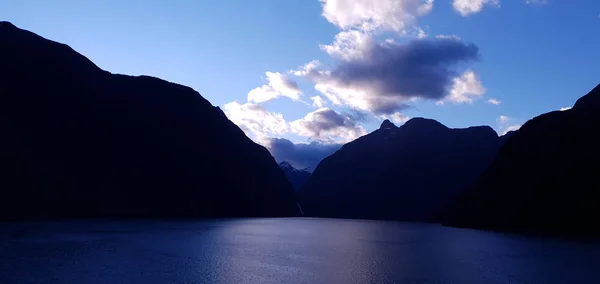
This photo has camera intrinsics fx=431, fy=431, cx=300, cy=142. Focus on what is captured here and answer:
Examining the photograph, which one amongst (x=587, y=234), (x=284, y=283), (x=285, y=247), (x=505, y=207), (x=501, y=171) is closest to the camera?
(x=284, y=283)

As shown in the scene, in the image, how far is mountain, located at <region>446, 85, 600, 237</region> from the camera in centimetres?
11488

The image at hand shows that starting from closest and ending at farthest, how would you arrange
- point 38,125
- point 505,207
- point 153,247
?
point 153,247, point 505,207, point 38,125

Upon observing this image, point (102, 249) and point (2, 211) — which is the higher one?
point (2, 211)

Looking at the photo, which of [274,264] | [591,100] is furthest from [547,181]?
[274,264]

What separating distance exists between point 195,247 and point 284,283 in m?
31.3

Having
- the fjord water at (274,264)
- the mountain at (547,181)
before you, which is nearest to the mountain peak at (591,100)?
the mountain at (547,181)

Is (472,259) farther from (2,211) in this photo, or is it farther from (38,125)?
(38,125)

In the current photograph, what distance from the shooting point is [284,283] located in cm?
3653

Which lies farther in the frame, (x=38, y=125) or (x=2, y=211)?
(x=38, y=125)

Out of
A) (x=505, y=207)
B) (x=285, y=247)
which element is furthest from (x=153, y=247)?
(x=505, y=207)

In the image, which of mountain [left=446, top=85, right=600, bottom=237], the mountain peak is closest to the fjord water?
mountain [left=446, top=85, right=600, bottom=237]

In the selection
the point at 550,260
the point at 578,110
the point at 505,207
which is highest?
the point at 578,110

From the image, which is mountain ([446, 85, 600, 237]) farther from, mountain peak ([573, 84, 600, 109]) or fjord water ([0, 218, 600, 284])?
fjord water ([0, 218, 600, 284])

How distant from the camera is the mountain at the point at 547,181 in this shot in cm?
11488
